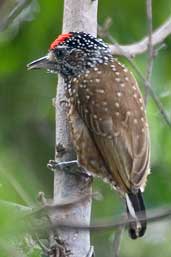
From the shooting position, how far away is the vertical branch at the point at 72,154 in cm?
318

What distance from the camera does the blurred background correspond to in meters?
4.34

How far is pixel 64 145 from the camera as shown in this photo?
359 centimetres

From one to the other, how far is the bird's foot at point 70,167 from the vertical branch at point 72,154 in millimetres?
21

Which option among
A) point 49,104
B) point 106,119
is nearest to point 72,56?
point 106,119

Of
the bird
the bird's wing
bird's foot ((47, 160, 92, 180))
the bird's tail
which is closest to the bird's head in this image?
the bird

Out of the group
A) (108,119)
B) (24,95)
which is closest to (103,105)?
(108,119)

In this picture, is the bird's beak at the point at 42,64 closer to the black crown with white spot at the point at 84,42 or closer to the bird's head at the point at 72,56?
the bird's head at the point at 72,56

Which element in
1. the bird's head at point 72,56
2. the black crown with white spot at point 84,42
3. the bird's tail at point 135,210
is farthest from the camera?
the bird's head at point 72,56

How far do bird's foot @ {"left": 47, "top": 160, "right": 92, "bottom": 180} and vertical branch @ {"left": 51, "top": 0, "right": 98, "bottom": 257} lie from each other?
2 centimetres

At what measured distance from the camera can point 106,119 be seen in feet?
11.9

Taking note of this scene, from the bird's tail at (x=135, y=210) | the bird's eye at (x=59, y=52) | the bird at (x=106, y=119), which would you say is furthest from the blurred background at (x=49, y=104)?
the bird's tail at (x=135, y=210)

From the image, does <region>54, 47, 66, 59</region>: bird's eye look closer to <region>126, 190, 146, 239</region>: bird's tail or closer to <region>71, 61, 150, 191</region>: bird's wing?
<region>71, 61, 150, 191</region>: bird's wing

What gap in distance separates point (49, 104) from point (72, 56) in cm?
88

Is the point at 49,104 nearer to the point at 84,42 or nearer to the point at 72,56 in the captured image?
the point at 72,56
